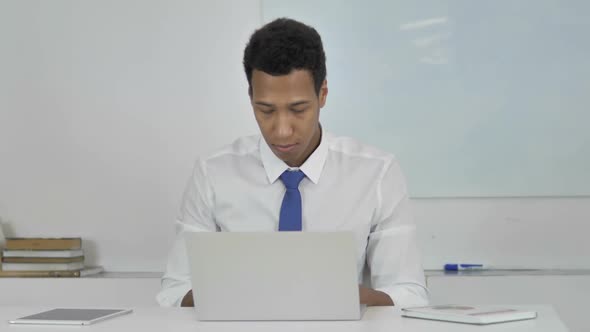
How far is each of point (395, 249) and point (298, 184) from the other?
319 mm

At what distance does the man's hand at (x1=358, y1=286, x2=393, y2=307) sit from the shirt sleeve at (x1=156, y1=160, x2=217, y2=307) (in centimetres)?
52

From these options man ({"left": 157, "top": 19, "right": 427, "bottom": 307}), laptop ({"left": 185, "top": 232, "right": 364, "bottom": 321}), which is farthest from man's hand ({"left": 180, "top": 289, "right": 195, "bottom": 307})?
laptop ({"left": 185, "top": 232, "right": 364, "bottom": 321})

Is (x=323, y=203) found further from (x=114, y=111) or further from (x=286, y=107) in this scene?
(x=114, y=111)

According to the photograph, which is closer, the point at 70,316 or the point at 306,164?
the point at 70,316

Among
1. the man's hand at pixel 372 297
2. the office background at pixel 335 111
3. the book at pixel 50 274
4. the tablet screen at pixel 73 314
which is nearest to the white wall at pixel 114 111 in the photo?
the office background at pixel 335 111

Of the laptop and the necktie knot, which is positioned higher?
the necktie knot

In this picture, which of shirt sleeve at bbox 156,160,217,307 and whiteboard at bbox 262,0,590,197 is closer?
shirt sleeve at bbox 156,160,217,307

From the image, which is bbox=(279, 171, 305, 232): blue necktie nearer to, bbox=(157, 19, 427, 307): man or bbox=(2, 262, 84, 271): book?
bbox=(157, 19, 427, 307): man

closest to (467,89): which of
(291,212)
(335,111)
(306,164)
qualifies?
(335,111)

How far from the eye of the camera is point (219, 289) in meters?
1.75

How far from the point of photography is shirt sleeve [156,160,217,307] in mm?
2312

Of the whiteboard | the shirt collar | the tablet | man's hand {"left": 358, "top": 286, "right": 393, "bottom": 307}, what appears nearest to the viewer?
the tablet

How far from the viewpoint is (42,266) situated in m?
3.45

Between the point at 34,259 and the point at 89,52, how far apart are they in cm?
87
